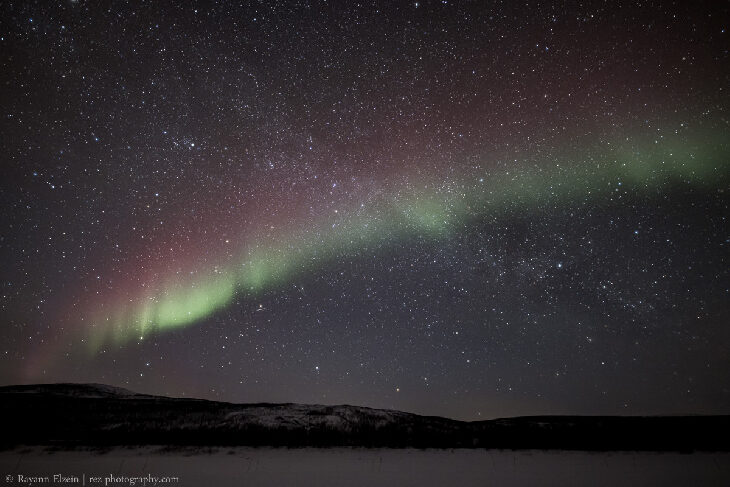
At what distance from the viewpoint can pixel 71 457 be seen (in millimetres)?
2408

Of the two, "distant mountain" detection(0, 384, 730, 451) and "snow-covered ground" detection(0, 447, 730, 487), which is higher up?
"distant mountain" detection(0, 384, 730, 451)

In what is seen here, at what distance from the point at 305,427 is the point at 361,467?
47 cm

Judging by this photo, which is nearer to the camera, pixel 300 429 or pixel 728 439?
pixel 300 429

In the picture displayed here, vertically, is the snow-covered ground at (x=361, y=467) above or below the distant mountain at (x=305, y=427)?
below

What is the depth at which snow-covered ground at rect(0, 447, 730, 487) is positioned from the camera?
7.93 ft

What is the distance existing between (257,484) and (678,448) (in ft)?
10.1

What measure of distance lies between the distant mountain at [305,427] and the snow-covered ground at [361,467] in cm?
7

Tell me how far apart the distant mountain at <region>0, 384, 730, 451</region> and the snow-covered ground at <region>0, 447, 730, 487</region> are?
66mm

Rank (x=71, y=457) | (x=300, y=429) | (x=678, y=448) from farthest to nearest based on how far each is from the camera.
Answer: (x=678, y=448)
(x=300, y=429)
(x=71, y=457)

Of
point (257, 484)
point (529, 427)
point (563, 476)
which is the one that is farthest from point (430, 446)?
point (257, 484)

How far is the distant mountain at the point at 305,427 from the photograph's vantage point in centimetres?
244

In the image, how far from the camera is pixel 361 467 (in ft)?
8.50

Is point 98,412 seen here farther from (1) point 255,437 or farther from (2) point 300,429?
(2) point 300,429

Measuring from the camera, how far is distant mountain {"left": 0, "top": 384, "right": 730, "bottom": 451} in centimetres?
244
